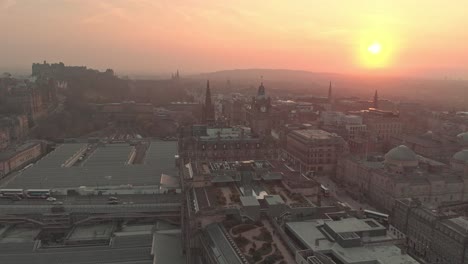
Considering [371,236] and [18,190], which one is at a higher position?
[371,236]

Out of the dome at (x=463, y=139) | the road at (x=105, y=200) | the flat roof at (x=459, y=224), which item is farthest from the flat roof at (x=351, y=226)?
the dome at (x=463, y=139)

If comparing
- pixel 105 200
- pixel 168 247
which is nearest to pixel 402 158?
pixel 168 247

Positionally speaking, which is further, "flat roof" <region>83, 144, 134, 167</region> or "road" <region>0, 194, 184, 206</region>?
"flat roof" <region>83, 144, 134, 167</region>

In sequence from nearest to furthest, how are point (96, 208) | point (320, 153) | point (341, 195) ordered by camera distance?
point (96, 208) < point (341, 195) < point (320, 153)

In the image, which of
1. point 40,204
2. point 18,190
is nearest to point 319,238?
point 40,204

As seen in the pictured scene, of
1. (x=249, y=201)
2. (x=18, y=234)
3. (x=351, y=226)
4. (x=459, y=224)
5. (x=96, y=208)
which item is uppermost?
(x=249, y=201)

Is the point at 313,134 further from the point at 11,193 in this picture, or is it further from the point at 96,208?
the point at 11,193

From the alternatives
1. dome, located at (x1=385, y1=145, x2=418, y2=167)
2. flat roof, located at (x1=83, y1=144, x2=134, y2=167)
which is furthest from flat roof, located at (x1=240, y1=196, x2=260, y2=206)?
flat roof, located at (x1=83, y1=144, x2=134, y2=167)

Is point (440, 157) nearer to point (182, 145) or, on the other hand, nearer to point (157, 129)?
point (182, 145)

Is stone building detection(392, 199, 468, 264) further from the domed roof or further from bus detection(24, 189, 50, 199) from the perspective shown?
bus detection(24, 189, 50, 199)
